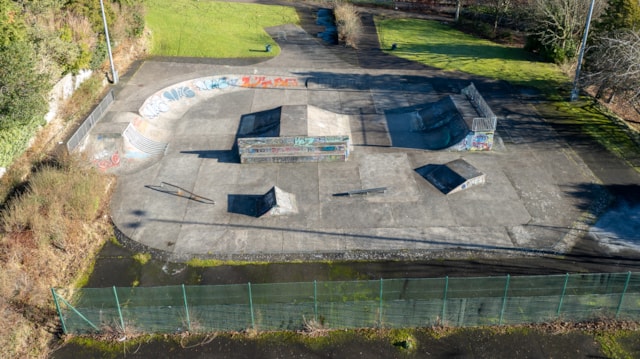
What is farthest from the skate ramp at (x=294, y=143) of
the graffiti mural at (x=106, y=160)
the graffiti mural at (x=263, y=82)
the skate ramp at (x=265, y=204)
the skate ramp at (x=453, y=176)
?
the graffiti mural at (x=263, y=82)

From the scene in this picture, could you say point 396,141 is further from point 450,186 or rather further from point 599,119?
point 599,119

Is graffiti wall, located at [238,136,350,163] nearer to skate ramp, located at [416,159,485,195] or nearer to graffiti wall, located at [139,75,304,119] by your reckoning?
skate ramp, located at [416,159,485,195]

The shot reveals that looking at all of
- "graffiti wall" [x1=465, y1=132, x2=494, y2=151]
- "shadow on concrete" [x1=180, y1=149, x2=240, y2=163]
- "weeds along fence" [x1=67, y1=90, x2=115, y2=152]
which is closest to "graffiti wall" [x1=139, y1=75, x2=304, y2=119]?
"weeds along fence" [x1=67, y1=90, x2=115, y2=152]

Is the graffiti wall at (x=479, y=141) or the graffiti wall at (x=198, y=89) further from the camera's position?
the graffiti wall at (x=198, y=89)

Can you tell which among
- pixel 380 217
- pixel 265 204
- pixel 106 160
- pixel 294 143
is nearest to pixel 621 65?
pixel 380 217

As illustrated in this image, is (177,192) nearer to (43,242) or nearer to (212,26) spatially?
(43,242)

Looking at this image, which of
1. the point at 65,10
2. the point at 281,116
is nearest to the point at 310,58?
the point at 281,116

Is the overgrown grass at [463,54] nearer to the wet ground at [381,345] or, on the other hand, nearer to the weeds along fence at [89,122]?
the weeds along fence at [89,122]
